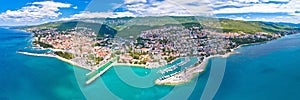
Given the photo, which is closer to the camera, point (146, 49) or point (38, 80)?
point (38, 80)

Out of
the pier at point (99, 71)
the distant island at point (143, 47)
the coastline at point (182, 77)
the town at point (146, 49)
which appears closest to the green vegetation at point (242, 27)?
the distant island at point (143, 47)

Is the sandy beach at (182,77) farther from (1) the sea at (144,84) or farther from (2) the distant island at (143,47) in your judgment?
(1) the sea at (144,84)

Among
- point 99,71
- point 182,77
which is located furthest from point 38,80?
point 182,77

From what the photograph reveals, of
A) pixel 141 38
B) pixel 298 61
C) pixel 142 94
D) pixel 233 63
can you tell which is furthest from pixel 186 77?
pixel 141 38

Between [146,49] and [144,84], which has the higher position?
[146,49]

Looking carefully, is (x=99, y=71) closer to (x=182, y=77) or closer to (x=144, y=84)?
(x=144, y=84)

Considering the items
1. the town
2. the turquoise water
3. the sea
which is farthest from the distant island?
the turquoise water

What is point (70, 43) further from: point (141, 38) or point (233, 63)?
point (233, 63)

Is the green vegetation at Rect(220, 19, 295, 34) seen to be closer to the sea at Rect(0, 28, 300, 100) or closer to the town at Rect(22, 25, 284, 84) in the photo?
the town at Rect(22, 25, 284, 84)
